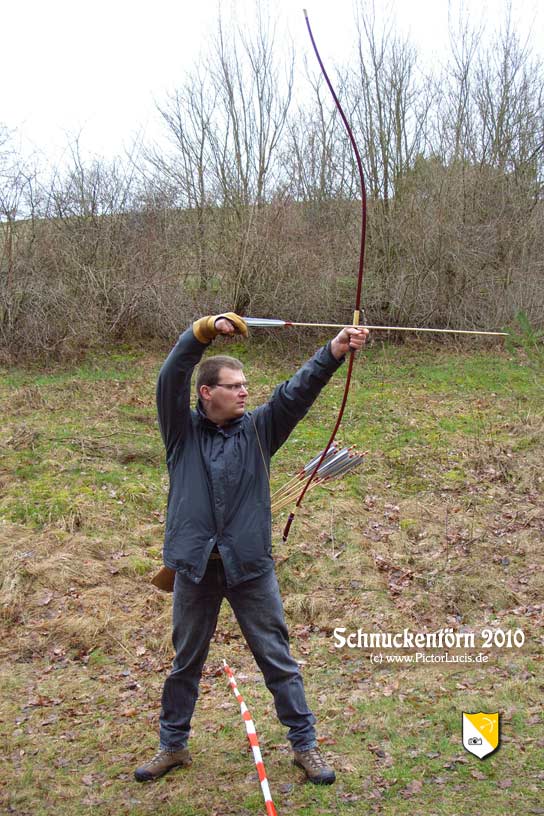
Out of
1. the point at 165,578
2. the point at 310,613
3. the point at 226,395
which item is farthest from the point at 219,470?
the point at 310,613

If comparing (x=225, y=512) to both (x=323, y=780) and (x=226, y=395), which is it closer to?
(x=226, y=395)

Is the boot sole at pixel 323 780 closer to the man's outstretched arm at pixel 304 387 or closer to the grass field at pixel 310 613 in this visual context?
the grass field at pixel 310 613

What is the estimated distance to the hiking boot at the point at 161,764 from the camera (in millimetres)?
3406

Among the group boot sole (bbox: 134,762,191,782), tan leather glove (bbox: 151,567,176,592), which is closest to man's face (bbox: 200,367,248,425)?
tan leather glove (bbox: 151,567,176,592)

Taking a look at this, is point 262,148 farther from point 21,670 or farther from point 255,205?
point 21,670

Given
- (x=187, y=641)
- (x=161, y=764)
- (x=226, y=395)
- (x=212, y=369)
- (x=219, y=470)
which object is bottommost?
(x=161, y=764)

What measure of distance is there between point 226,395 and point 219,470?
0.33m

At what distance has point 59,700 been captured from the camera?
4.66 metres

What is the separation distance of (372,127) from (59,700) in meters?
17.2

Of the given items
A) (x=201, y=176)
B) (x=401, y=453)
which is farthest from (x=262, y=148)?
(x=401, y=453)

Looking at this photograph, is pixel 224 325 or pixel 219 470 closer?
pixel 224 325

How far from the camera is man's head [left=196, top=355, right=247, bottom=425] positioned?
10.7ft

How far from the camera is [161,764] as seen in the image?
11.2 ft

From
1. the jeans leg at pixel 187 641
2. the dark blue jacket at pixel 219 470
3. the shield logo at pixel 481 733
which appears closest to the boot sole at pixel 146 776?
the jeans leg at pixel 187 641
